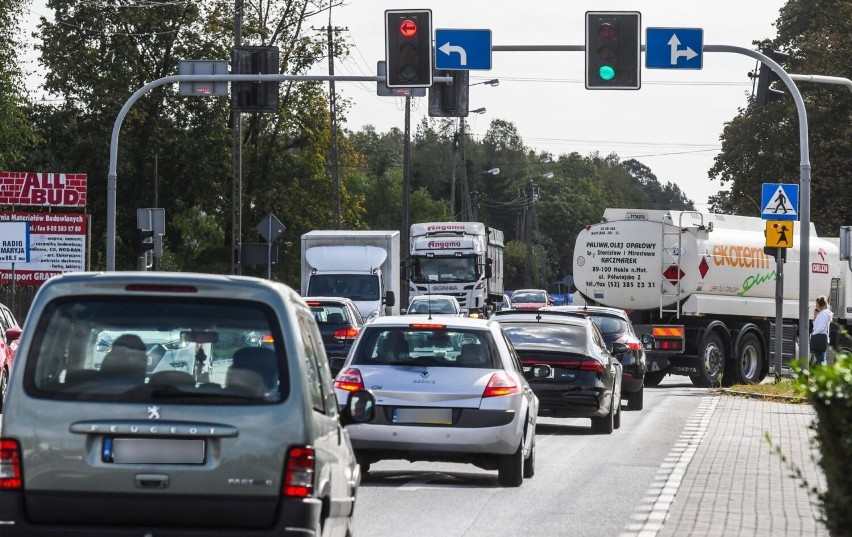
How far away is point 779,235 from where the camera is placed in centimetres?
2867

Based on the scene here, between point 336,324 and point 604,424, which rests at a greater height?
point 336,324

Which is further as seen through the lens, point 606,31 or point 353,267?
point 353,267

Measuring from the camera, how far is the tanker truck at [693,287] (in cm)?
3272

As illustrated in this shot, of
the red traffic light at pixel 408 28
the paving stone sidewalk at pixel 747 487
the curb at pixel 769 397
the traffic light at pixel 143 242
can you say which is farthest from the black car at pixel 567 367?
the traffic light at pixel 143 242

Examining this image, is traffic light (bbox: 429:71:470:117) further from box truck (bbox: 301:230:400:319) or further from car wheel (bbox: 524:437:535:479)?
box truck (bbox: 301:230:400:319)

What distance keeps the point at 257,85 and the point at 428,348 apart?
16522mm

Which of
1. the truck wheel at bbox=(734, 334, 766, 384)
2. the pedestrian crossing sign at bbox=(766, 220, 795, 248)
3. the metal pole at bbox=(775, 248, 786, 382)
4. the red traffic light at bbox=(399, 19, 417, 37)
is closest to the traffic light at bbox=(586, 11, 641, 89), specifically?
the red traffic light at bbox=(399, 19, 417, 37)

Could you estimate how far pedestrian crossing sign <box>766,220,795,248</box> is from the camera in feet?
94.0

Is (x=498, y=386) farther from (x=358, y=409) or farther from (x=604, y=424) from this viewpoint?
(x=604, y=424)

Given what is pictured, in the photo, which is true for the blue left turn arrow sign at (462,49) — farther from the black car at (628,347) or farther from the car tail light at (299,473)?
the car tail light at (299,473)

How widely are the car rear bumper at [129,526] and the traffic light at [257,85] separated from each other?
2268 centimetres

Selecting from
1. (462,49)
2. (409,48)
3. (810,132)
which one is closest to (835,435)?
(409,48)

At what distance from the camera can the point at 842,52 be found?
61219 millimetres

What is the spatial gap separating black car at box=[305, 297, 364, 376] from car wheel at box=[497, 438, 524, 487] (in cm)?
1416
